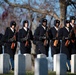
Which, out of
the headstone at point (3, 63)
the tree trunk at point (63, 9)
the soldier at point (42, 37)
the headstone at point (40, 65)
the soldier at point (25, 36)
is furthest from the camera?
the tree trunk at point (63, 9)

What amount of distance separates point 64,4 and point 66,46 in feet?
20.5

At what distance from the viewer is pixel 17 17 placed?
95.7ft

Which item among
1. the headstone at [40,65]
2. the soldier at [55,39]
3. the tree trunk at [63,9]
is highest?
the tree trunk at [63,9]

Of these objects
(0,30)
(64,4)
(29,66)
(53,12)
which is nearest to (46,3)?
(53,12)

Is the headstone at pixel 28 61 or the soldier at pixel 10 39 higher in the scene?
the soldier at pixel 10 39

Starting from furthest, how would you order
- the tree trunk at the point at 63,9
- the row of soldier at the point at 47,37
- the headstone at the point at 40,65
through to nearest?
the tree trunk at the point at 63,9 < the row of soldier at the point at 47,37 < the headstone at the point at 40,65

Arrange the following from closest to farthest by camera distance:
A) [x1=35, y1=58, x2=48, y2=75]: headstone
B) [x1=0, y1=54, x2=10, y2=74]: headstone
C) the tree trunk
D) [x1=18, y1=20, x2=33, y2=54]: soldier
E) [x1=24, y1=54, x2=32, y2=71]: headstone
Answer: [x1=35, y1=58, x2=48, y2=75]: headstone → [x1=0, y1=54, x2=10, y2=74]: headstone → [x1=24, y1=54, x2=32, y2=71]: headstone → [x1=18, y1=20, x2=33, y2=54]: soldier → the tree trunk

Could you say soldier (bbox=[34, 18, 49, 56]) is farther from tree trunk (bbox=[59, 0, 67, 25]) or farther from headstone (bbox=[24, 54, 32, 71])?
tree trunk (bbox=[59, 0, 67, 25])

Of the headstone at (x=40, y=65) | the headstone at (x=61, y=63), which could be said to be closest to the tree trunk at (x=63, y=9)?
the headstone at (x=61, y=63)

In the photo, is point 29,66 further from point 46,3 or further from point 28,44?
point 46,3

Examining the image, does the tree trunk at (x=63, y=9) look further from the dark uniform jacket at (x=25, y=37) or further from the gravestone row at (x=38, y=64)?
the gravestone row at (x=38, y=64)

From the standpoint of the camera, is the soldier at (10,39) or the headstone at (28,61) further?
the soldier at (10,39)

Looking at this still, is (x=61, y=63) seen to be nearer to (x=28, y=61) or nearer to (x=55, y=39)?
(x=28, y=61)

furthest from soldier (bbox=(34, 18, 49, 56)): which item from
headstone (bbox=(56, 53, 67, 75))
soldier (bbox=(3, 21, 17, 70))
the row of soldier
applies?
headstone (bbox=(56, 53, 67, 75))
